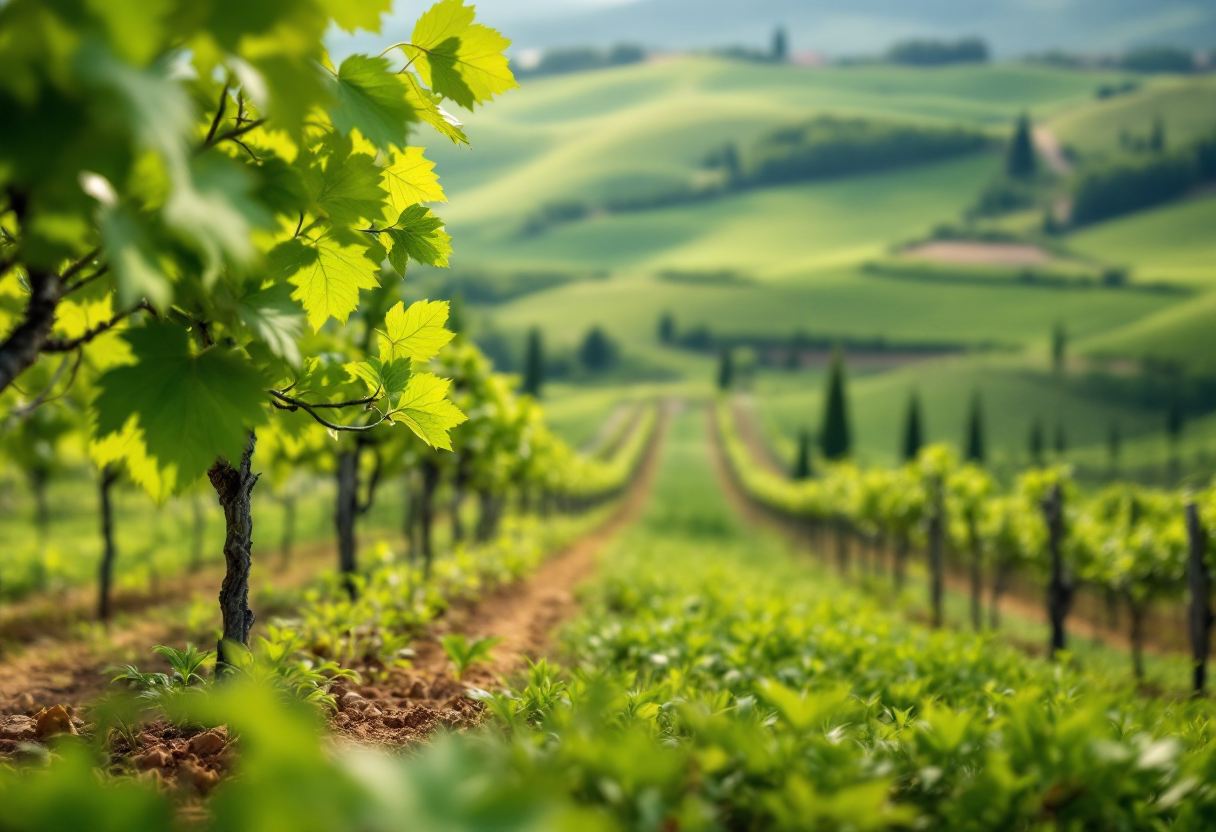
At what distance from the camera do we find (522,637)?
771 cm

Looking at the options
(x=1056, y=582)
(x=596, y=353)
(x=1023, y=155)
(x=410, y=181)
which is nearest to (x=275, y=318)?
(x=410, y=181)

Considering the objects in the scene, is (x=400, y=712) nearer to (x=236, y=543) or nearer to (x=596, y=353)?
(x=236, y=543)

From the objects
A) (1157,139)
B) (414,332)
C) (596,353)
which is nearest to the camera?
(414,332)

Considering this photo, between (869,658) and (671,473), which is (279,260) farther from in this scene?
(671,473)

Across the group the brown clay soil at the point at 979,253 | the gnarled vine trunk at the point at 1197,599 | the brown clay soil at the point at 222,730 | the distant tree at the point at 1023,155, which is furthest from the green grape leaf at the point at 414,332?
the distant tree at the point at 1023,155

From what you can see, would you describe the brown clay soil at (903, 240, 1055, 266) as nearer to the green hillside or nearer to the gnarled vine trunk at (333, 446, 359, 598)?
the green hillside

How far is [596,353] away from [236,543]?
125886 mm

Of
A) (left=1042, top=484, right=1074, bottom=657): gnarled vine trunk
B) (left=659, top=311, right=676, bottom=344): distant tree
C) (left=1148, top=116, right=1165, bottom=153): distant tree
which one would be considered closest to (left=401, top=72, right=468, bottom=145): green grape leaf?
(left=1042, top=484, right=1074, bottom=657): gnarled vine trunk

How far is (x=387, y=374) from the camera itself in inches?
114

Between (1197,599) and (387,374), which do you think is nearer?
(387,374)

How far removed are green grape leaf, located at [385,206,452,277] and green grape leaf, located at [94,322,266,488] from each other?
775mm

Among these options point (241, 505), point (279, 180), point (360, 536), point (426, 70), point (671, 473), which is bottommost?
point (671, 473)

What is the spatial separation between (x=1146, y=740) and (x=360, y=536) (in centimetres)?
3016

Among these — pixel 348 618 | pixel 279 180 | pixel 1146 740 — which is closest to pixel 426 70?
pixel 279 180
